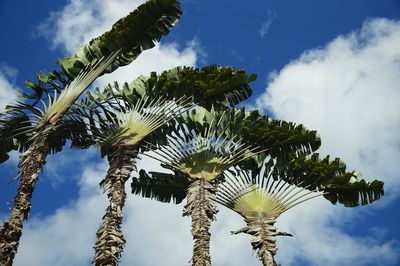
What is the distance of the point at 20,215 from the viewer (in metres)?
7.01

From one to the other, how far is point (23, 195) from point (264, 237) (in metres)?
6.28

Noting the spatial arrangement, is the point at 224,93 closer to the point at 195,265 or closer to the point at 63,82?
the point at 63,82

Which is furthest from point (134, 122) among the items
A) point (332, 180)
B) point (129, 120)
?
point (332, 180)

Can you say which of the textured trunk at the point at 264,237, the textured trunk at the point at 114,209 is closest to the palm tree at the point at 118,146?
the textured trunk at the point at 114,209

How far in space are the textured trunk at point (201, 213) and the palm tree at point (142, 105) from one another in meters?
1.72

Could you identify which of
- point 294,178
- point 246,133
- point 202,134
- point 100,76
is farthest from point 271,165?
point 100,76

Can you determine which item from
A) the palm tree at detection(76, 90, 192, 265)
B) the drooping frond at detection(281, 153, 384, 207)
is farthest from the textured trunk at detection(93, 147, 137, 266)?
the drooping frond at detection(281, 153, 384, 207)

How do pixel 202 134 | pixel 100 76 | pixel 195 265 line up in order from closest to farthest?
pixel 195 265
pixel 100 76
pixel 202 134

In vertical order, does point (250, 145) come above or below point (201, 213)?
above

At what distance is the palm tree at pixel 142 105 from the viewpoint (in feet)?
31.4

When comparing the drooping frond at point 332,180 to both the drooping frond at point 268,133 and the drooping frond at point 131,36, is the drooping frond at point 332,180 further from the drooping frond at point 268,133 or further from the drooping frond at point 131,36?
the drooping frond at point 131,36

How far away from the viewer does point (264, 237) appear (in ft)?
36.2

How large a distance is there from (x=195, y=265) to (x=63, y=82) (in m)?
5.51

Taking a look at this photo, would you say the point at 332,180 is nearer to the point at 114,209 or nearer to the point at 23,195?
the point at 114,209
